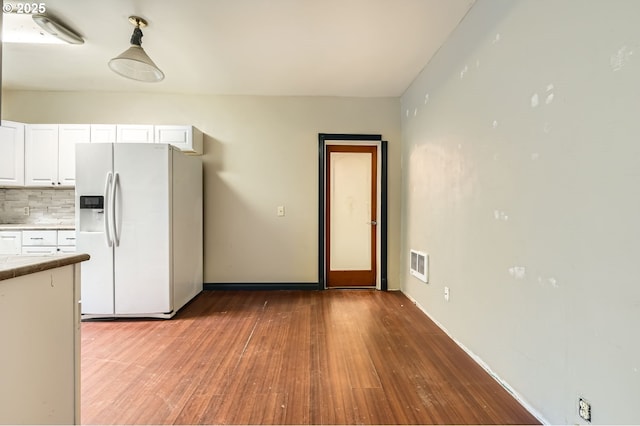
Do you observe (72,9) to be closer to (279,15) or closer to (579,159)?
(279,15)

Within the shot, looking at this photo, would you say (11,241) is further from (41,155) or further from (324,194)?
(324,194)

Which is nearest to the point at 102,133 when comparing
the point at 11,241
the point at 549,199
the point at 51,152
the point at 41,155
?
the point at 51,152

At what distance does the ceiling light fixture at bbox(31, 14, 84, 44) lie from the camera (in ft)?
6.94

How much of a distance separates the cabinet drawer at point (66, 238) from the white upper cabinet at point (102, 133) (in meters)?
1.12

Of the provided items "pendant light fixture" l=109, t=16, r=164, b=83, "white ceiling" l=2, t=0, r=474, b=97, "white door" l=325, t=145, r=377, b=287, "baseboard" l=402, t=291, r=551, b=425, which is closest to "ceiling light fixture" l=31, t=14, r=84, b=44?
"white ceiling" l=2, t=0, r=474, b=97

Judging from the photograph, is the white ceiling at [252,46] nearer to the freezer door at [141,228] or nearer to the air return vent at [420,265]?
the freezer door at [141,228]

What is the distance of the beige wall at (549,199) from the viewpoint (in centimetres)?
104

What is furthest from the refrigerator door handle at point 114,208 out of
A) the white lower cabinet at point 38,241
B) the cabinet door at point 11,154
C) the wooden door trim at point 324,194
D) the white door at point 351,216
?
the white door at point 351,216

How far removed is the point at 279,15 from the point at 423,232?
95.0 inches

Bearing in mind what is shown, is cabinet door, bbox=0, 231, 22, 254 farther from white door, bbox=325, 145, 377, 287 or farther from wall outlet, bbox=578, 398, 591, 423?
wall outlet, bbox=578, 398, 591, 423

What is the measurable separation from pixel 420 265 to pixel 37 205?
4.81 metres

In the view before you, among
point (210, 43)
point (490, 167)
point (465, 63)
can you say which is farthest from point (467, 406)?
point (210, 43)

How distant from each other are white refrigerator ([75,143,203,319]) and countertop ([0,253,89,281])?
1636 mm

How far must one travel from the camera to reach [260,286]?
11.9ft
